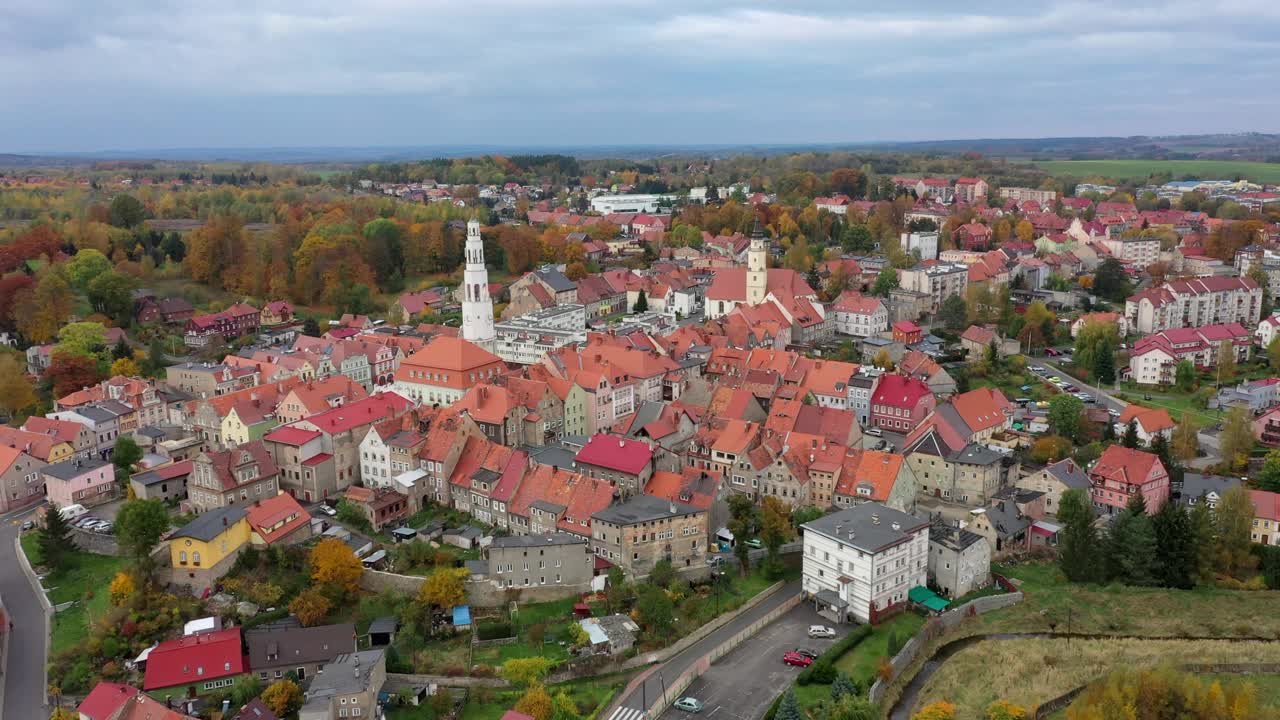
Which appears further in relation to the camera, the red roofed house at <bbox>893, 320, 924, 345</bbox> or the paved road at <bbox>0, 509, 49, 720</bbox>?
the red roofed house at <bbox>893, 320, 924, 345</bbox>

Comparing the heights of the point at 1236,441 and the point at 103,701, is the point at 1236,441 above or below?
above

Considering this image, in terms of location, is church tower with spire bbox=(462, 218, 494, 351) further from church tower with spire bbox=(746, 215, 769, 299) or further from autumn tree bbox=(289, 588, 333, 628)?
autumn tree bbox=(289, 588, 333, 628)

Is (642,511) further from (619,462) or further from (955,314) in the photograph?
(955,314)

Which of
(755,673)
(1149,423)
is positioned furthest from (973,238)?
(755,673)

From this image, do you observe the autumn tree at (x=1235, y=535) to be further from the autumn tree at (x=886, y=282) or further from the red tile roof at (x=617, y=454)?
the autumn tree at (x=886, y=282)

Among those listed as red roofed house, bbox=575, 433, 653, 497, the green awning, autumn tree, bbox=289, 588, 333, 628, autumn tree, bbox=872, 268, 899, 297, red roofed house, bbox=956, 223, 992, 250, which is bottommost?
the green awning

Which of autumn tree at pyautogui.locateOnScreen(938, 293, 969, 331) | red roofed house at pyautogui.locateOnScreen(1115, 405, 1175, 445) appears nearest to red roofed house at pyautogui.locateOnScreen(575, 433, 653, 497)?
red roofed house at pyautogui.locateOnScreen(1115, 405, 1175, 445)
